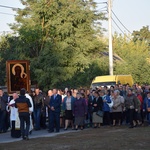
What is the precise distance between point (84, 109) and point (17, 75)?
11.1ft

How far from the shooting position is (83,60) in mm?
38062

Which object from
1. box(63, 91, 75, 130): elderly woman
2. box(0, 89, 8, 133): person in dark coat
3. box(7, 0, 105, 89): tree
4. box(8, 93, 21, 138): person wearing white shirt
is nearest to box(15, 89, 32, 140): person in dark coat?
box(8, 93, 21, 138): person wearing white shirt

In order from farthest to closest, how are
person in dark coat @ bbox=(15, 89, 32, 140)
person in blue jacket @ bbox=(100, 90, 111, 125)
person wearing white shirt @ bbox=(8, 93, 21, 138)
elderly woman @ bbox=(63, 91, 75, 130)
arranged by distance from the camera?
1. person in blue jacket @ bbox=(100, 90, 111, 125)
2. elderly woman @ bbox=(63, 91, 75, 130)
3. person wearing white shirt @ bbox=(8, 93, 21, 138)
4. person in dark coat @ bbox=(15, 89, 32, 140)

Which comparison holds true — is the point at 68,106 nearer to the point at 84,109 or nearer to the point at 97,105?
the point at 84,109

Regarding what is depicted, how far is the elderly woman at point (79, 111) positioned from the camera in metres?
24.2

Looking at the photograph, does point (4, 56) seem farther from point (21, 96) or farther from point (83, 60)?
point (21, 96)

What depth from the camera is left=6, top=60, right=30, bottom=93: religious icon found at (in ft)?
78.2

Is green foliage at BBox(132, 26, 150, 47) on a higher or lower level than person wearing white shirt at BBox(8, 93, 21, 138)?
higher

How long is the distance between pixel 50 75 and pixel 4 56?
11.9m

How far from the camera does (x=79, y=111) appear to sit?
24.3 metres

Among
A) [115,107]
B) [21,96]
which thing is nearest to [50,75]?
[115,107]

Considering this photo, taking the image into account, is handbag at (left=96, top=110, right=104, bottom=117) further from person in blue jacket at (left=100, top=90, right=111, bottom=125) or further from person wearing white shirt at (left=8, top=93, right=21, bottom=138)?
person wearing white shirt at (left=8, top=93, right=21, bottom=138)

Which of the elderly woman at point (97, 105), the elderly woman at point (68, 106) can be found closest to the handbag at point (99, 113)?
the elderly woman at point (97, 105)

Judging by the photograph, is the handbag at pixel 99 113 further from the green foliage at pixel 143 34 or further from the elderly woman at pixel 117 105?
the green foliage at pixel 143 34
